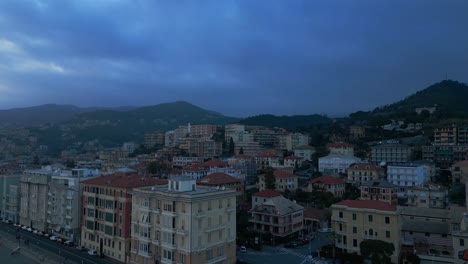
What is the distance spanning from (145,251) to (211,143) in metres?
86.3

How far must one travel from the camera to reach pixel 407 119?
410ft

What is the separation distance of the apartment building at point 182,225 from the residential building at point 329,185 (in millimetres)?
32417

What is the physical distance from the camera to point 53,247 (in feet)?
164

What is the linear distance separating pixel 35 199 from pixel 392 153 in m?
75.3

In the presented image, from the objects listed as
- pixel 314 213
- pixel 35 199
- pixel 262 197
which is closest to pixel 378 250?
pixel 314 213

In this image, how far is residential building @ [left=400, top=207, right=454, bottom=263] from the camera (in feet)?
124

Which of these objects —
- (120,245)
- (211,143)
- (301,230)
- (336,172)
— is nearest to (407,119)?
(336,172)

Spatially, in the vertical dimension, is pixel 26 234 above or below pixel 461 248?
below

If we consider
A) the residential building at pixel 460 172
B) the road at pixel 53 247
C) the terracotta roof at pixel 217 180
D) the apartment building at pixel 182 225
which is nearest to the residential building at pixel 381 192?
the residential building at pixel 460 172

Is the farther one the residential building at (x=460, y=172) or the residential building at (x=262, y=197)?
the residential building at (x=460, y=172)

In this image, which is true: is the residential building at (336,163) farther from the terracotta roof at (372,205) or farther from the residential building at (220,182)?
the terracotta roof at (372,205)

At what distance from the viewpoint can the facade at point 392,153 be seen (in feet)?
281

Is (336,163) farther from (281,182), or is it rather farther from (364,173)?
(281,182)

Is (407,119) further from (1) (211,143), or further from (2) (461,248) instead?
(2) (461,248)
